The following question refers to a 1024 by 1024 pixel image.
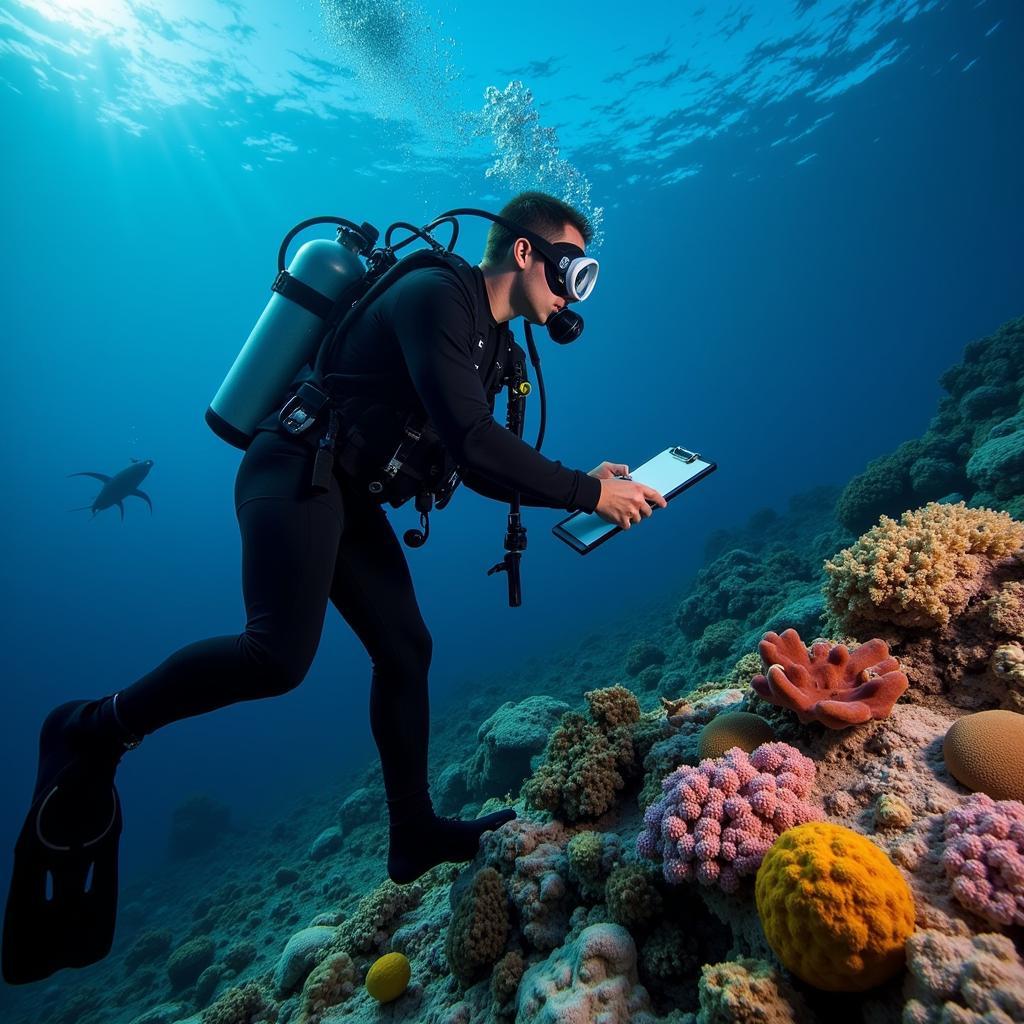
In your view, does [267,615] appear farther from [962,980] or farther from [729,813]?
[962,980]

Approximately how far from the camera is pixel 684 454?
332 centimetres

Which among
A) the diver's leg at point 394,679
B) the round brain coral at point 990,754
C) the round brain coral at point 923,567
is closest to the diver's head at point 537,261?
the diver's leg at point 394,679

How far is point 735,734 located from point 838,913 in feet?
3.86

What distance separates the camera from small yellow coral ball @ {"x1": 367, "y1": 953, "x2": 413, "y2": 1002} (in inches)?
123

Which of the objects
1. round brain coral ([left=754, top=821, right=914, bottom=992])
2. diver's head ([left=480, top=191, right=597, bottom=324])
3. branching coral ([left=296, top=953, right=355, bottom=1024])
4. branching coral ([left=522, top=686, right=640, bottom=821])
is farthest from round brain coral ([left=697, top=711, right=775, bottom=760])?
branching coral ([left=296, top=953, right=355, bottom=1024])

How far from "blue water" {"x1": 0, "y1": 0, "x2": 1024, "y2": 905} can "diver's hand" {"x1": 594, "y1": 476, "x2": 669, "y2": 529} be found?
2339cm

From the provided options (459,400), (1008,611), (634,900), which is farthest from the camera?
(1008,611)

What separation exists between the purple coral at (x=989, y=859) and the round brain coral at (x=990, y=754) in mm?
140

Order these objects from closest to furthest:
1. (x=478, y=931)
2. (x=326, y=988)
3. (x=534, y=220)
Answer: (x=478, y=931), (x=534, y=220), (x=326, y=988)

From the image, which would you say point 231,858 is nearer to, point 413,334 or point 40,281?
point 413,334

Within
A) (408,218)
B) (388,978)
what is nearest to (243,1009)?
(388,978)

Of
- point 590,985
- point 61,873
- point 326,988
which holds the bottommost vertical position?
point 326,988

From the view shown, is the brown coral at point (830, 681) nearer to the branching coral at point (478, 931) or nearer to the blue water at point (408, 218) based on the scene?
the branching coral at point (478, 931)

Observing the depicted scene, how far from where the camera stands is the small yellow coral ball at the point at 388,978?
123 inches
